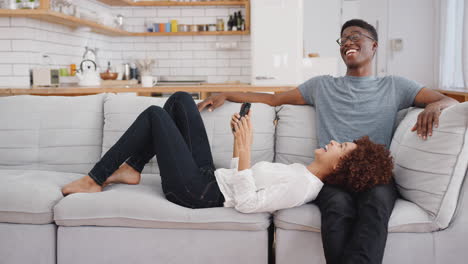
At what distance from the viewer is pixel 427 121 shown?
2.09 m

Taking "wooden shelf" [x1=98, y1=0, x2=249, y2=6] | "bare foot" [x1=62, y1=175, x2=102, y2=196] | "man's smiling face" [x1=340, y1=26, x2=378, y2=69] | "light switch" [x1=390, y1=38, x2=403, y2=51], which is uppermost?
"wooden shelf" [x1=98, y1=0, x2=249, y2=6]

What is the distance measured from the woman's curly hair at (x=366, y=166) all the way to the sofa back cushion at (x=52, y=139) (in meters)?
1.49

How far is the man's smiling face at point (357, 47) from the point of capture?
2.57 meters

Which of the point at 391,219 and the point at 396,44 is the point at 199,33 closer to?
the point at 396,44

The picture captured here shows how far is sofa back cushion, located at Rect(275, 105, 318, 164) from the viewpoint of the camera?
261 cm

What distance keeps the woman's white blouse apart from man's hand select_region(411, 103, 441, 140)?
0.49 m

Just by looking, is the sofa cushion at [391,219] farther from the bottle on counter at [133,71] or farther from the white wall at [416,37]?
the white wall at [416,37]

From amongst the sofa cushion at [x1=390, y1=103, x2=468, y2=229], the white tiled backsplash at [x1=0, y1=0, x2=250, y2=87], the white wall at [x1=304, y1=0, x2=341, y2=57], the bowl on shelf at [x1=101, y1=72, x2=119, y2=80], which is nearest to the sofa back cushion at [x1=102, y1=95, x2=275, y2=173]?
the sofa cushion at [x1=390, y1=103, x2=468, y2=229]

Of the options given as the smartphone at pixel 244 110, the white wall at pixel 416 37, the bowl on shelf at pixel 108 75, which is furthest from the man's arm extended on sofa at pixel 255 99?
the white wall at pixel 416 37

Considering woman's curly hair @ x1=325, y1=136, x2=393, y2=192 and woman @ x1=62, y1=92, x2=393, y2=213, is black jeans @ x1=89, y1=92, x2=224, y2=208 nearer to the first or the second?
woman @ x1=62, y1=92, x2=393, y2=213

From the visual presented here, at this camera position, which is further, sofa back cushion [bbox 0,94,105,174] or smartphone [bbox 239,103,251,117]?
sofa back cushion [bbox 0,94,105,174]

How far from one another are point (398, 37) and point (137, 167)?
5.67 metres

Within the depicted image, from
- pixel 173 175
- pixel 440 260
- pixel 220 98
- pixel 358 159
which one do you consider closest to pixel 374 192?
pixel 358 159

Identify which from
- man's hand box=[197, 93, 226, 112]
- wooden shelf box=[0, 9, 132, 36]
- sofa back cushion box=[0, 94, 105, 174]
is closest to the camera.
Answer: man's hand box=[197, 93, 226, 112]
